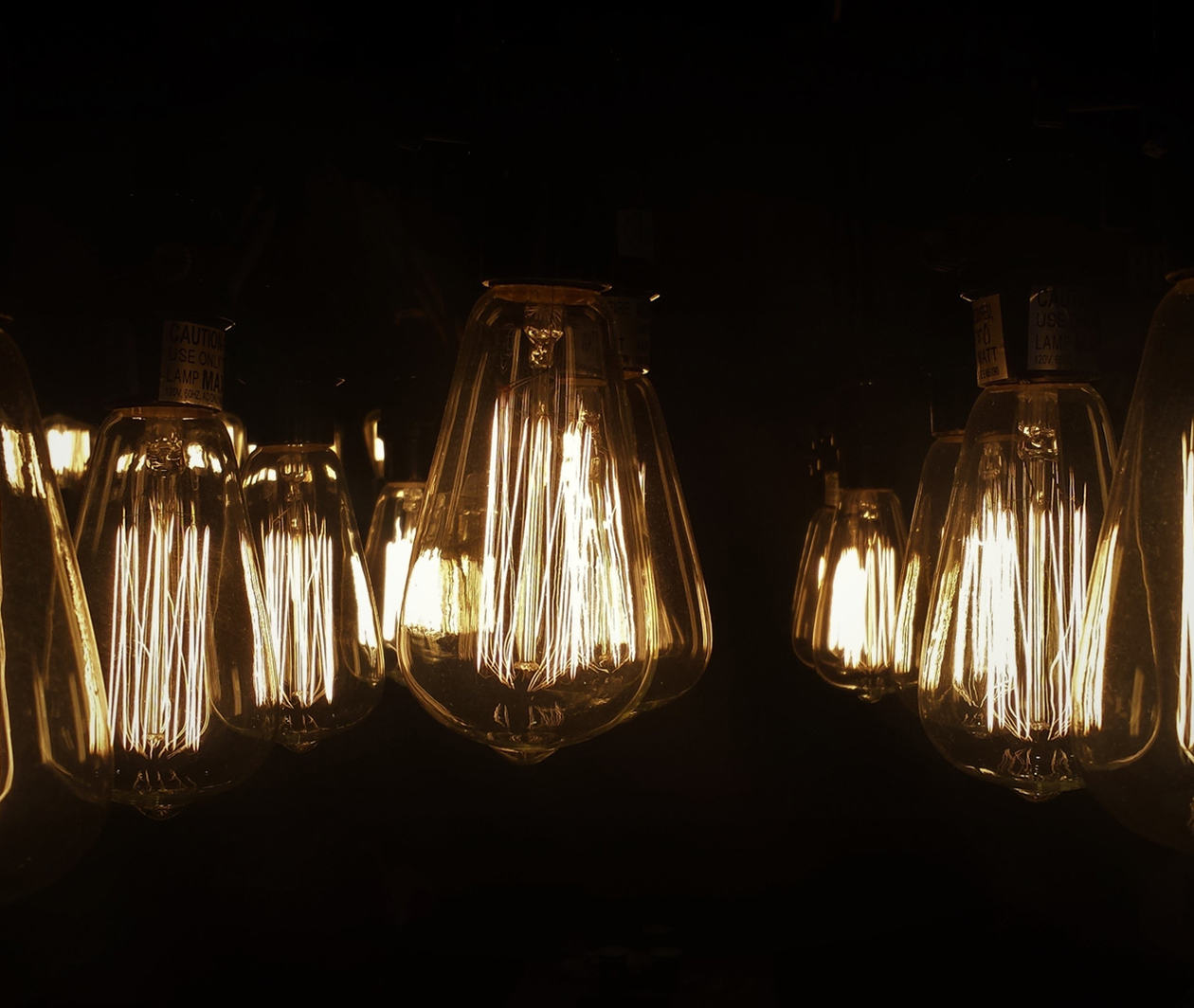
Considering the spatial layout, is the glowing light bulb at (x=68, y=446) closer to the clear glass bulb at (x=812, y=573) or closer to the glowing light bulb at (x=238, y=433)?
the glowing light bulb at (x=238, y=433)

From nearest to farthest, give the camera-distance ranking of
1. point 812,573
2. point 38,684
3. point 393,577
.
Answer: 1. point 38,684
2. point 393,577
3. point 812,573

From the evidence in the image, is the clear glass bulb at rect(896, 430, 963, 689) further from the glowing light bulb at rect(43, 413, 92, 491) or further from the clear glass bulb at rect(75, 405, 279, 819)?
the glowing light bulb at rect(43, 413, 92, 491)

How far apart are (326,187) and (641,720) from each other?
→ 0.74 meters

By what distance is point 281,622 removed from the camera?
0.80 metres

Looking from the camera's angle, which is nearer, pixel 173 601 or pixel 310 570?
pixel 173 601

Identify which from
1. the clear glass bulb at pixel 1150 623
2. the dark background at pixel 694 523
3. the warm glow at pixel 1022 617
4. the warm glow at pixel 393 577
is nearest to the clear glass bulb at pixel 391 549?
the warm glow at pixel 393 577

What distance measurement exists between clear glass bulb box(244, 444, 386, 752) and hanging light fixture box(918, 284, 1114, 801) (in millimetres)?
435

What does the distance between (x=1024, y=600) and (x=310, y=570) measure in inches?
20.6

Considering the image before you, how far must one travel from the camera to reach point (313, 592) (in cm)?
82

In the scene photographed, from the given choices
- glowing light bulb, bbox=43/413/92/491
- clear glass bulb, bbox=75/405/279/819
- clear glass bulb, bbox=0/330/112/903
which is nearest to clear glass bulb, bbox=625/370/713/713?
clear glass bulb, bbox=75/405/279/819

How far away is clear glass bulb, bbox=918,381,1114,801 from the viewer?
60 centimetres

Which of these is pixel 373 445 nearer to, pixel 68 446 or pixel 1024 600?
pixel 68 446

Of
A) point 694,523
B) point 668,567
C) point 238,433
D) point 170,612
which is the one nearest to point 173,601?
point 170,612

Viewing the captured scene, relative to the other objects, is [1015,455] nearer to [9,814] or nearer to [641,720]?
[9,814]
